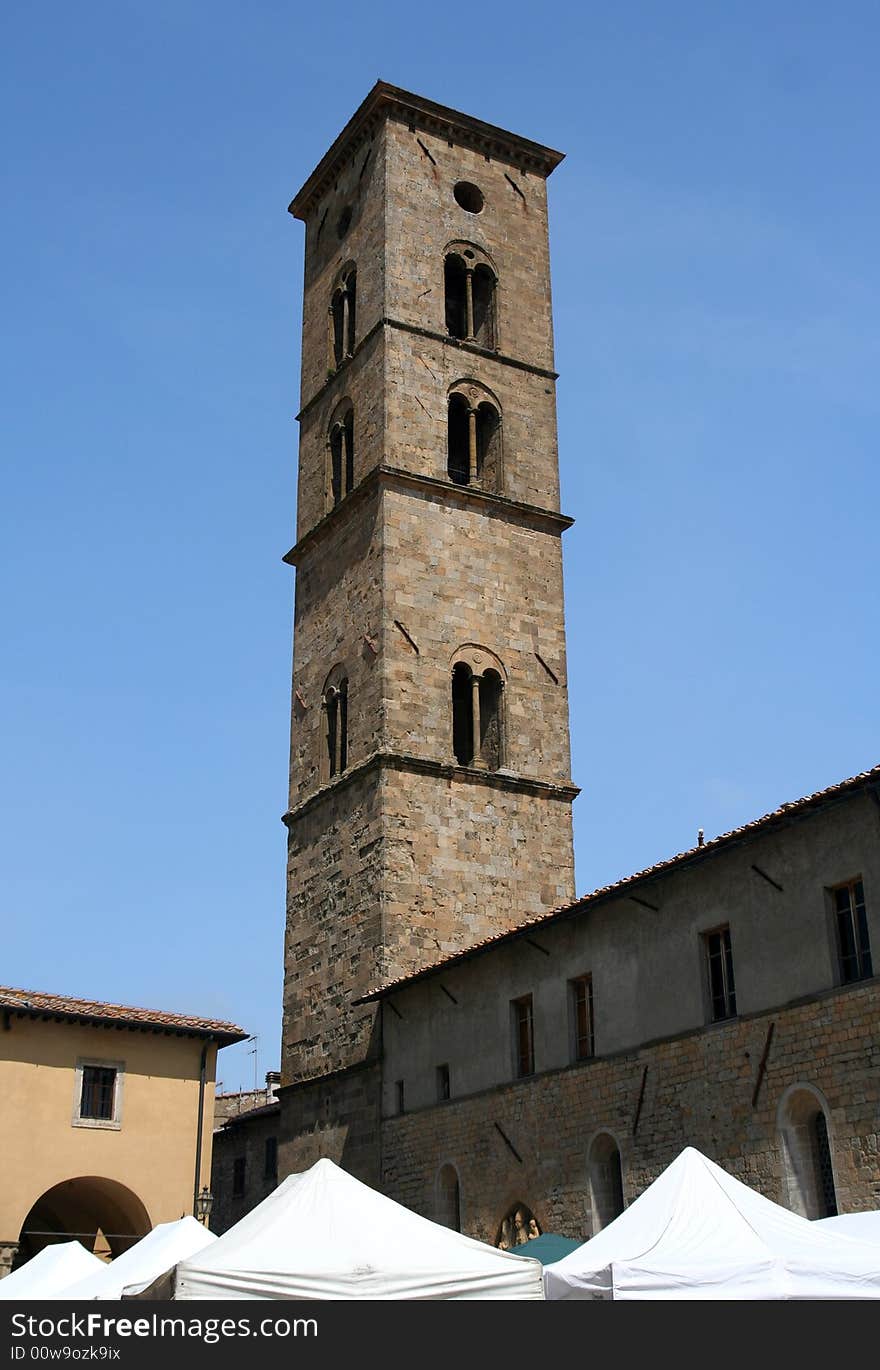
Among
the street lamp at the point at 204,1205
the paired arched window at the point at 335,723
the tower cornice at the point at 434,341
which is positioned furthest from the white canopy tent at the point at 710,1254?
the tower cornice at the point at 434,341

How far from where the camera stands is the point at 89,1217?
94.1 ft

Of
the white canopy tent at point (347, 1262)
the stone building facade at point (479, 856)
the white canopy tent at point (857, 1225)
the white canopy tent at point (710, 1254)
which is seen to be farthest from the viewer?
the stone building facade at point (479, 856)

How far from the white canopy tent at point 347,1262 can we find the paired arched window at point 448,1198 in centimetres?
1129

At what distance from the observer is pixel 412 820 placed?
27.4 meters

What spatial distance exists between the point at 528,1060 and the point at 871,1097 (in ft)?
24.0

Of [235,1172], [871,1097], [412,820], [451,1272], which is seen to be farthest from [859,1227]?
[235,1172]

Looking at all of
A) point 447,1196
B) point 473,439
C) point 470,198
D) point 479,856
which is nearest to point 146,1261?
point 447,1196

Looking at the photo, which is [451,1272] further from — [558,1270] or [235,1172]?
[235,1172]

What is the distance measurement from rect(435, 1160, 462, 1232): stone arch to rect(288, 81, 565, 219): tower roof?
23865 millimetres

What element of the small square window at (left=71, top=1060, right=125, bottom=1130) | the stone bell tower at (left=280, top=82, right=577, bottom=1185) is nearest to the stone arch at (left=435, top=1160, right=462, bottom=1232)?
the stone bell tower at (left=280, top=82, right=577, bottom=1185)

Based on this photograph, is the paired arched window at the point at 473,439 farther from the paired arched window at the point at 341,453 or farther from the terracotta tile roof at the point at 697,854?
the terracotta tile roof at the point at 697,854

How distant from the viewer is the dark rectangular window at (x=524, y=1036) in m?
21.7

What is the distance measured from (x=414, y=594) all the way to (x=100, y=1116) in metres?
12.0

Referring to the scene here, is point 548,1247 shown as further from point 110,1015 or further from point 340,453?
point 340,453
